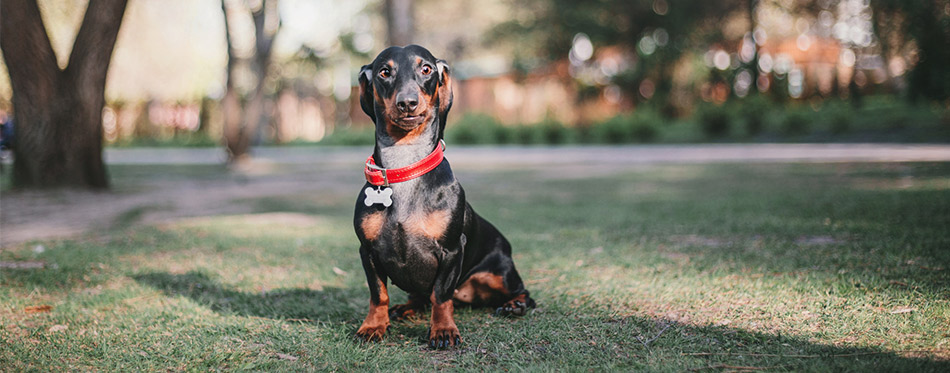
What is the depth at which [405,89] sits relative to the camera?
259 cm

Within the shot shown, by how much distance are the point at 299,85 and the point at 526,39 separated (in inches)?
511

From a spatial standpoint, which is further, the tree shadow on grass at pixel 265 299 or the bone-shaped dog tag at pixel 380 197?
the tree shadow on grass at pixel 265 299

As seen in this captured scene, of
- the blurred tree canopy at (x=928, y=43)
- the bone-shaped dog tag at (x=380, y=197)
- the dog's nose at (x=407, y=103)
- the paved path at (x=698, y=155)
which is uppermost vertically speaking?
the blurred tree canopy at (x=928, y=43)

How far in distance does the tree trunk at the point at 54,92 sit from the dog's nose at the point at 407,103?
24.3ft

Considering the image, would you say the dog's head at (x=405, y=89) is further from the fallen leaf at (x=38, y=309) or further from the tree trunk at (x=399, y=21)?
the tree trunk at (x=399, y=21)

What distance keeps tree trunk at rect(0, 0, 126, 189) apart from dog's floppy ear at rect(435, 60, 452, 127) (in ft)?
23.8

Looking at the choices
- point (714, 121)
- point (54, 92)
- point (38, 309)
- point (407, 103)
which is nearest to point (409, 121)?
point (407, 103)

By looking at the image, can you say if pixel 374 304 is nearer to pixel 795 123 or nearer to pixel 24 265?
pixel 24 265

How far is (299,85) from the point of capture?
3341 cm

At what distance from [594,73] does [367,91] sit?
23964 mm

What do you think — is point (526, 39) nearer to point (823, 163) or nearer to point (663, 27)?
point (663, 27)

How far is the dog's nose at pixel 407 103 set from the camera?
2545mm

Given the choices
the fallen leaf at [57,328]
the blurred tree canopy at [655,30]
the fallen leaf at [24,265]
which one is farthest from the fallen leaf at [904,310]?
the blurred tree canopy at [655,30]

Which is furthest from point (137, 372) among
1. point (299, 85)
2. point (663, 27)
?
point (299, 85)
